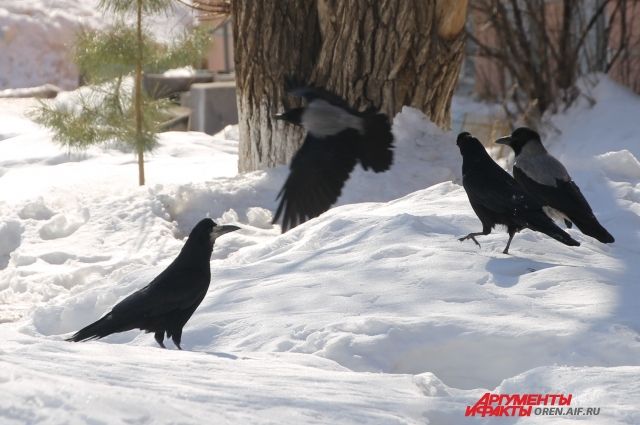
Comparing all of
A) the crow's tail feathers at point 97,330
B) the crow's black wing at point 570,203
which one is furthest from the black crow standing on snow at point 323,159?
the crow's tail feathers at point 97,330

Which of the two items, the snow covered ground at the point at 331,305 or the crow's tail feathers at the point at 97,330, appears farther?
the crow's tail feathers at the point at 97,330

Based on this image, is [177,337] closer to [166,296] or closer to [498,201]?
[166,296]

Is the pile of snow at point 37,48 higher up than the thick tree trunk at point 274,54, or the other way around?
the thick tree trunk at point 274,54

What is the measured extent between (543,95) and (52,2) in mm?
7675

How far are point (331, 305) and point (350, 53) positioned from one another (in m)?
4.00

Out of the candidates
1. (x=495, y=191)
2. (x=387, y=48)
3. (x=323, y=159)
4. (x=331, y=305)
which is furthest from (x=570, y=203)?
(x=387, y=48)

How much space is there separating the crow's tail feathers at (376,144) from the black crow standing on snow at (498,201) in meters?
1.72

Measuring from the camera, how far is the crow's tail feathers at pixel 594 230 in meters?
6.07

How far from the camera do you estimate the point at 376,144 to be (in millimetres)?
8203

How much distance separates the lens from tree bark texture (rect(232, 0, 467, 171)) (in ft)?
29.4

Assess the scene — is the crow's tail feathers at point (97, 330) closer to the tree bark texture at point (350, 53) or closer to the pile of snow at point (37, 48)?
the tree bark texture at point (350, 53)

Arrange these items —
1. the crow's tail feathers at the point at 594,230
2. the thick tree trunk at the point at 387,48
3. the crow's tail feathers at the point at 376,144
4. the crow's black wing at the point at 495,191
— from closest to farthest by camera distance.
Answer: the crow's black wing at the point at 495,191, the crow's tail feathers at the point at 594,230, the crow's tail feathers at the point at 376,144, the thick tree trunk at the point at 387,48

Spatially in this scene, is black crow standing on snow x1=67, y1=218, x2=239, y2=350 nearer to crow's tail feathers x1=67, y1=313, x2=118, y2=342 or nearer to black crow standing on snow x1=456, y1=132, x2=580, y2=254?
crow's tail feathers x1=67, y1=313, x2=118, y2=342

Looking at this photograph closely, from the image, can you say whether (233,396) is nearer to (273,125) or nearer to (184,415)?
(184,415)
